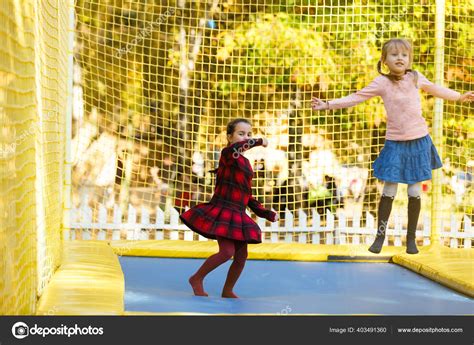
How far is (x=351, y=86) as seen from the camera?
12172 millimetres

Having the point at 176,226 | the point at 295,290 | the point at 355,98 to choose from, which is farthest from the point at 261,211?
the point at 176,226

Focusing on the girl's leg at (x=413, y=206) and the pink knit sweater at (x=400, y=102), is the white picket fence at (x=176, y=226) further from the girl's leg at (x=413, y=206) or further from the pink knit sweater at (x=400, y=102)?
the pink knit sweater at (x=400, y=102)

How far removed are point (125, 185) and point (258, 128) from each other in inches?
75.7

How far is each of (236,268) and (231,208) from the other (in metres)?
0.37

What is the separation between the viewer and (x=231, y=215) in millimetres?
5488

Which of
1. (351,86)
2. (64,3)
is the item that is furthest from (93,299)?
(351,86)

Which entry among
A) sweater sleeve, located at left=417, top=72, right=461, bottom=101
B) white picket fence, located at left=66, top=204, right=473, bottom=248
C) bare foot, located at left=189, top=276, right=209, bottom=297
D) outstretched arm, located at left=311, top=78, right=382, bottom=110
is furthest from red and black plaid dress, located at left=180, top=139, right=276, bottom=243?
white picket fence, located at left=66, top=204, right=473, bottom=248

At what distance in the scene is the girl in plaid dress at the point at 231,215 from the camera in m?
5.43

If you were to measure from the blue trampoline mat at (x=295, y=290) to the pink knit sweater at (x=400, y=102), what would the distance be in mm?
1069

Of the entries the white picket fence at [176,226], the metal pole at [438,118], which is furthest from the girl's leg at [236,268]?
the white picket fence at [176,226]

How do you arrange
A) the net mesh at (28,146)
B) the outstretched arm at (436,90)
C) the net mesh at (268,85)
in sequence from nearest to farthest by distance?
1. the net mesh at (28,146)
2. the outstretched arm at (436,90)
3. the net mesh at (268,85)

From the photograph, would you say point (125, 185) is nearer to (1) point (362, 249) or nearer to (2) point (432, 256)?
(1) point (362, 249)

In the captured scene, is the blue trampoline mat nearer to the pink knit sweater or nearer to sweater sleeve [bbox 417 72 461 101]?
the pink knit sweater

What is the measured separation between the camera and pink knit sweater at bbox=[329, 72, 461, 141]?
563cm
